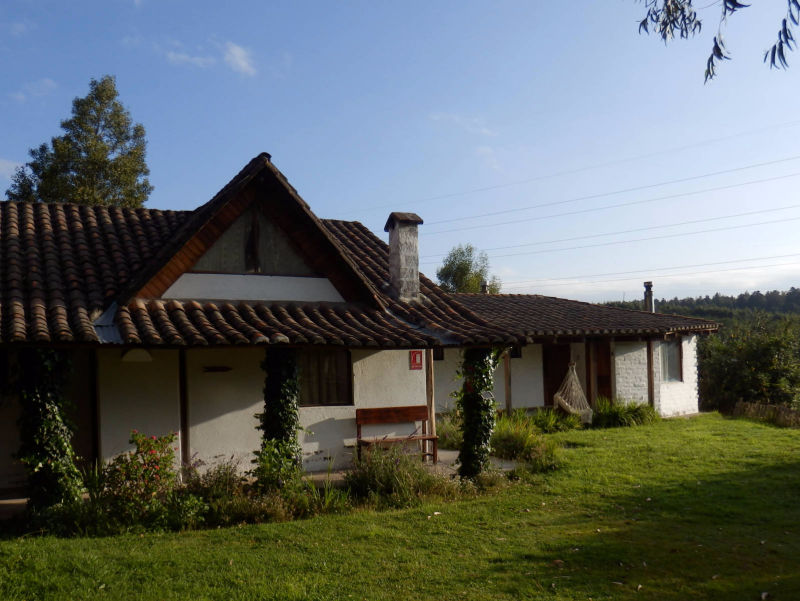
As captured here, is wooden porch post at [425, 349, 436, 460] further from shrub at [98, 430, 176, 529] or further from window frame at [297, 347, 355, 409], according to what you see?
shrub at [98, 430, 176, 529]

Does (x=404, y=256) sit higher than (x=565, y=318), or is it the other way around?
(x=404, y=256)

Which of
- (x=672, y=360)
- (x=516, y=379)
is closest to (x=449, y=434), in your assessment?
(x=516, y=379)

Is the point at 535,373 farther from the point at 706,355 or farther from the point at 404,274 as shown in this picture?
the point at 404,274

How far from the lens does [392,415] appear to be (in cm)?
1246

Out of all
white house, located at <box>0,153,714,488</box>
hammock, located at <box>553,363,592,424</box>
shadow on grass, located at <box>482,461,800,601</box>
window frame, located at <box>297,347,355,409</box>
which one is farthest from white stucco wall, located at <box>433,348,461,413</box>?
shadow on grass, located at <box>482,461,800,601</box>

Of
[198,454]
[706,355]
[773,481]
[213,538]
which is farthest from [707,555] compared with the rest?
[706,355]

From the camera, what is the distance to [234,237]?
1133 cm

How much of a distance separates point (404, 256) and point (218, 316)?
12.9ft

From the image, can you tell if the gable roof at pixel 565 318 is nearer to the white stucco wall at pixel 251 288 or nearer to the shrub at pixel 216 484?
the white stucco wall at pixel 251 288

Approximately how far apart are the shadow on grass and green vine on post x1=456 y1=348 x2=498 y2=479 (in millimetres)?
2015

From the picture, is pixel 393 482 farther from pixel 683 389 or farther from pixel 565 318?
pixel 683 389

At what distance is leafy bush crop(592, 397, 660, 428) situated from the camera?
1902 centimetres

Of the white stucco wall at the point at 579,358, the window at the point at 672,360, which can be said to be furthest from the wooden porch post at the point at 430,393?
the window at the point at 672,360

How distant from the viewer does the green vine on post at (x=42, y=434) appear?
8445 mm
